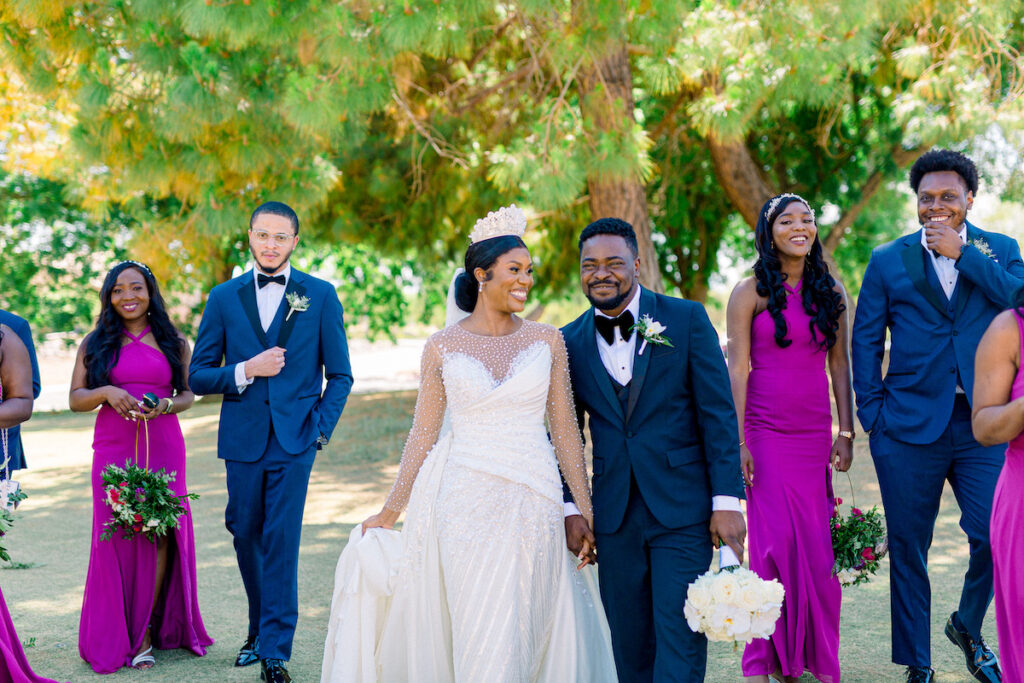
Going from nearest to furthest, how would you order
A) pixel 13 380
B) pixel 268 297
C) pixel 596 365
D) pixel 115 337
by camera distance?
1. pixel 596 365
2. pixel 13 380
3. pixel 268 297
4. pixel 115 337

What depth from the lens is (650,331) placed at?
3852 millimetres

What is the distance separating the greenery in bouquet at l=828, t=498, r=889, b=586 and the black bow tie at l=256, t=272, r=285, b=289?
318 centimetres

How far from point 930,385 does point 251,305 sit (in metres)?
3.55

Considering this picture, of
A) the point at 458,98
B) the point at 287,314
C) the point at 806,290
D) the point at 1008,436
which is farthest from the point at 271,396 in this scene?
the point at 458,98

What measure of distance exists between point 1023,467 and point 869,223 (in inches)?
686

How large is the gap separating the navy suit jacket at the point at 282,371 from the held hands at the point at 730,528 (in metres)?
2.39

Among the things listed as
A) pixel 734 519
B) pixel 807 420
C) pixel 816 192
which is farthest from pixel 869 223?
pixel 734 519

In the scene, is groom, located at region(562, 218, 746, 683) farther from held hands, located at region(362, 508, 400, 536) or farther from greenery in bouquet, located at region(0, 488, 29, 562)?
greenery in bouquet, located at region(0, 488, 29, 562)

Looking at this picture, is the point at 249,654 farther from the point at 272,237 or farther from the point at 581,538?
the point at 581,538

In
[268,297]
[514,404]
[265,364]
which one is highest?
[268,297]

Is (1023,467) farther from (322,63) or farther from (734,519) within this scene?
(322,63)

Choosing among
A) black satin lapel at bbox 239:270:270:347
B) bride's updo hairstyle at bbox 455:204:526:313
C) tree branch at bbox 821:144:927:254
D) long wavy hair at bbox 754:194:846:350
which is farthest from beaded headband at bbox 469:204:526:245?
tree branch at bbox 821:144:927:254

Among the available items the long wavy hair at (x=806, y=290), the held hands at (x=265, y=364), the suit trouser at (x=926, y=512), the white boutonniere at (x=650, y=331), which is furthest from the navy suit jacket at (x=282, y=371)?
the suit trouser at (x=926, y=512)

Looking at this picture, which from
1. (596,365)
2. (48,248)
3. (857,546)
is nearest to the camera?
(596,365)
